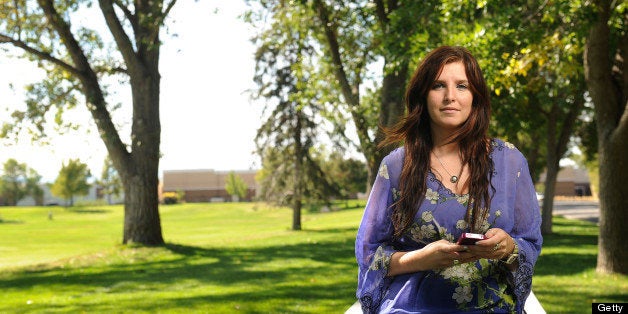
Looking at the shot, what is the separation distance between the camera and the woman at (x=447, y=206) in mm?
2947

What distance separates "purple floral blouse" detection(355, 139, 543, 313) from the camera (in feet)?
9.68

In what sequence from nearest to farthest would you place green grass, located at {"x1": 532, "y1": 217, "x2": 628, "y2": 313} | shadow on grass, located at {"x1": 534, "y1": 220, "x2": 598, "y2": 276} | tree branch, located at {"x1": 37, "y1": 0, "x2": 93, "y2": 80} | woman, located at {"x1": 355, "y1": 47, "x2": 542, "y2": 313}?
woman, located at {"x1": 355, "y1": 47, "x2": 542, "y2": 313} → green grass, located at {"x1": 532, "y1": 217, "x2": 628, "y2": 313} → shadow on grass, located at {"x1": 534, "y1": 220, "x2": 598, "y2": 276} → tree branch, located at {"x1": 37, "y1": 0, "x2": 93, "y2": 80}

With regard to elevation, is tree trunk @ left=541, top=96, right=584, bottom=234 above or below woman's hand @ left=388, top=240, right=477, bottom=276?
above

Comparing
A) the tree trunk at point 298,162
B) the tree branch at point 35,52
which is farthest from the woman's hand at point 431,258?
the tree trunk at point 298,162

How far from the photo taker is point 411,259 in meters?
2.91

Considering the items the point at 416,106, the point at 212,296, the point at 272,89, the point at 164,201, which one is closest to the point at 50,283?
the point at 212,296

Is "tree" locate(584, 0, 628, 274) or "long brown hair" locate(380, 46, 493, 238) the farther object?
"tree" locate(584, 0, 628, 274)

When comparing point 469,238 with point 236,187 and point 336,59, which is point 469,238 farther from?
point 236,187

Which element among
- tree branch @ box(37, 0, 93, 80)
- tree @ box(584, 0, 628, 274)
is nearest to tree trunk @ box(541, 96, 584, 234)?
tree @ box(584, 0, 628, 274)

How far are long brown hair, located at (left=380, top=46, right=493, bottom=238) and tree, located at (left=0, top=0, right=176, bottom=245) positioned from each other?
2010 cm

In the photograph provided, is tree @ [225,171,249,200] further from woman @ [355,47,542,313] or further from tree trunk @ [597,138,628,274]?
woman @ [355,47,542,313]

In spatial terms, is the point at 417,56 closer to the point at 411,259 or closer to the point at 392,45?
the point at 392,45

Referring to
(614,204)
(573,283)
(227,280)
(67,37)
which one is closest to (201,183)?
(67,37)

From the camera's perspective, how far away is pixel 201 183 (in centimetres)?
11475
